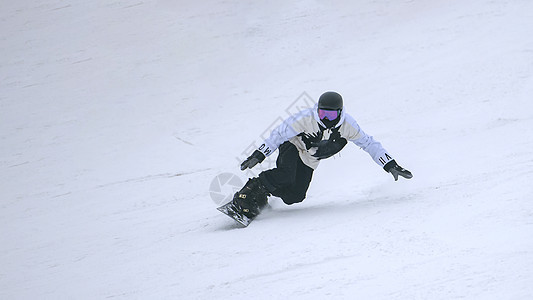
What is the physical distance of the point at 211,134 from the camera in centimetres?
791

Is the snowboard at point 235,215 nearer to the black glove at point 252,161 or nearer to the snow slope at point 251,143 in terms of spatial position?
the snow slope at point 251,143

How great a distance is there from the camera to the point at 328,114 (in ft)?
15.4

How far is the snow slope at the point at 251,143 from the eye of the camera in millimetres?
3703

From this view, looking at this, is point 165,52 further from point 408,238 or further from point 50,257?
point 408,238

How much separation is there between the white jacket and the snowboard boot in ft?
1.27

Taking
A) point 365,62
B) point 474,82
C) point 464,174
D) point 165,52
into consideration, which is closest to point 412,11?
point 365,62

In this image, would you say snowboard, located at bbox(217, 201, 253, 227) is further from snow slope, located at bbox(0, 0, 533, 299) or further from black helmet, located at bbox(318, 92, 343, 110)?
black helmet, located at bbox(318, 92, 343, 110)

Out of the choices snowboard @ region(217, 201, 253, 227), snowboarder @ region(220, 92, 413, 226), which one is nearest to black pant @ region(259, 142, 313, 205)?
snowboarder @ region(220, 92, 413, 226)

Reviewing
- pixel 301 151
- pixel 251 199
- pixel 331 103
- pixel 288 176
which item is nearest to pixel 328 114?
pixel 331 103

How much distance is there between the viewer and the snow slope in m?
3.70

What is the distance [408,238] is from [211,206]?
2.70m

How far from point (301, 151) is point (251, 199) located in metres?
0.67

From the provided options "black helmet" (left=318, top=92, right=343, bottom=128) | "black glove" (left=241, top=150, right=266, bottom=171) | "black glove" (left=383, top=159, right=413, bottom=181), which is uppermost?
"black helmet" (left=318, top=92, right=343, bottom=128)

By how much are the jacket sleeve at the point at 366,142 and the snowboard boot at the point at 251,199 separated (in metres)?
0.99
